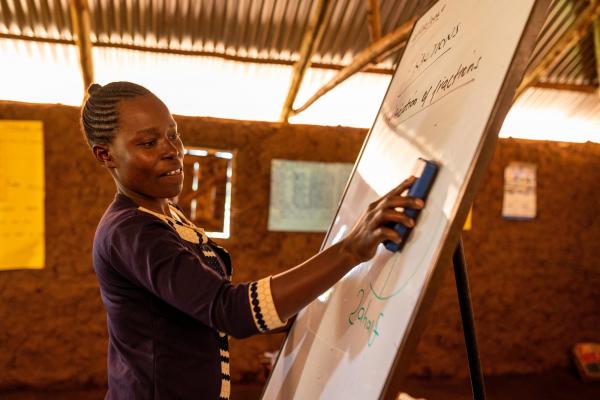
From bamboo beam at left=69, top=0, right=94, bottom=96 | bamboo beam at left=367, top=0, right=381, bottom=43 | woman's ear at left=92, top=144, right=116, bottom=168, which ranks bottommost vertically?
woman's ear at left=92, top=144, right=116, bottom=168

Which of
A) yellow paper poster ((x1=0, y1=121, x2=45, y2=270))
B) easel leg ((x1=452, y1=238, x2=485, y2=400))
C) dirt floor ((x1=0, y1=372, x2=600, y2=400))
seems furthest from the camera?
dirt floor ((x1=0, y1=372, x2=600, y2=400))

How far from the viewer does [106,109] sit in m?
0.92

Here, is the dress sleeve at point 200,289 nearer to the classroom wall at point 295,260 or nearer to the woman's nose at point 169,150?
the woman's nose at point 169,150

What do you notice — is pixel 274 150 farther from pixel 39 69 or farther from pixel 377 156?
pixel 377 156

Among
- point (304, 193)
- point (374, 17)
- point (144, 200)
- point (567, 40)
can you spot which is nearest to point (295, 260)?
point (304, 193)

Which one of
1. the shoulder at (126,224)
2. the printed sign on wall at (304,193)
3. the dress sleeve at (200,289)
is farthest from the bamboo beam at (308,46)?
the dress sleeve at (200,289)

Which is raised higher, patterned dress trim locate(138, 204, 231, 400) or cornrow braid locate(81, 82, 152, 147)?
cornrow braid locate(81, 82, 152, 147)

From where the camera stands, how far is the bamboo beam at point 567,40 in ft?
10.4

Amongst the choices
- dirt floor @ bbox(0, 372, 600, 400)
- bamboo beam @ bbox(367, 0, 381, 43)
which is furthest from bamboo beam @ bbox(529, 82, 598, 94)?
dirt floor @ bbox(0, 372, 600, 400)

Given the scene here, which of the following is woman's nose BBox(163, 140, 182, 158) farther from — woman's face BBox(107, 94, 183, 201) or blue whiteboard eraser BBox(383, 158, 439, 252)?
blue whiteboard eraser BBox(383, 158, 439, 252)

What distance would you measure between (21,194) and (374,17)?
2177 mm

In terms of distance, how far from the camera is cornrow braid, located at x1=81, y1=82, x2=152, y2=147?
915 mm

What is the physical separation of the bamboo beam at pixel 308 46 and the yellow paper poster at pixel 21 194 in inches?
57.3

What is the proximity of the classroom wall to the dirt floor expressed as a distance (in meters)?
0.07
